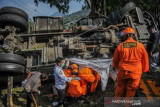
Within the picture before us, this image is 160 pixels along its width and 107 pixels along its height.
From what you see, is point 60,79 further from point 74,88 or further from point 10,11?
point 10,11

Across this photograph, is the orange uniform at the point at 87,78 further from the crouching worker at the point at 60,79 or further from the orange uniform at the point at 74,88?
the crouching worker at the point at 60,79

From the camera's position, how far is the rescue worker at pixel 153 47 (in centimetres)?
445

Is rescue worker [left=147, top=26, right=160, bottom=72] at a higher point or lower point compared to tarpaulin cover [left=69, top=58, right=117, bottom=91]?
higher

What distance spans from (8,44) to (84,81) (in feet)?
9.17

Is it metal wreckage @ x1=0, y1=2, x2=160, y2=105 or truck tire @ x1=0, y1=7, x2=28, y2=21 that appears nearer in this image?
metal wreckage @ x1=0, y1=2, x2=160, y2=105

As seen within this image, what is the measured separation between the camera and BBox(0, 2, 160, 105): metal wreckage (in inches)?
198

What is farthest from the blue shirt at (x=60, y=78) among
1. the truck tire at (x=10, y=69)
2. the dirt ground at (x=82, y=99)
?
the truck tire at (x=10, y=69)

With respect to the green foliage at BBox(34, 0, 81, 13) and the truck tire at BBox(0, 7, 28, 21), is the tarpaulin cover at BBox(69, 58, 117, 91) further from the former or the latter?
the green foliage at BBox(34, 0, 81, 13)

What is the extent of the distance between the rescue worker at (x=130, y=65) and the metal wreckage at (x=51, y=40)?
39.7 inches

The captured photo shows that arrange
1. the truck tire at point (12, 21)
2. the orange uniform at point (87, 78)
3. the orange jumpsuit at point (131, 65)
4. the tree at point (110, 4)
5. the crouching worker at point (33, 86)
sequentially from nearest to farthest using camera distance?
1. the orange jumpsuit at point (131, 65)
2. the crouching worker at point (33, 86)
3. the orange uniform at point (87, 78)
4. the truck tire at point (12, 21)
5. the tree at point (110, 4)

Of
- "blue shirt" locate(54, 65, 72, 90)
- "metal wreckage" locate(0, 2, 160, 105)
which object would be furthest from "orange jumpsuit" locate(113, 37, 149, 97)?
"blue shirt" locate(54, 65, 72, 90)

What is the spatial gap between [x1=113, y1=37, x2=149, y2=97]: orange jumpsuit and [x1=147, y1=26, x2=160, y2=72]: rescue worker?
141cm

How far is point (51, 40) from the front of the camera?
21.4 ft

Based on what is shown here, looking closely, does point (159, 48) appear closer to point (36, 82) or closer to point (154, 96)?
point (154, 96)
